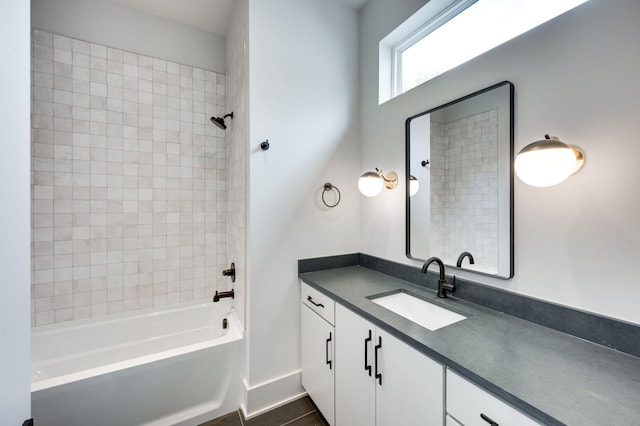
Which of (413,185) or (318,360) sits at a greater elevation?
(413,185)

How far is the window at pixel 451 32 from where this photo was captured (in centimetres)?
131

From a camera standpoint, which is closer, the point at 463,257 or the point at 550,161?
the point at 550,161

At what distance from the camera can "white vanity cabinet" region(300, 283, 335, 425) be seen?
1.59m

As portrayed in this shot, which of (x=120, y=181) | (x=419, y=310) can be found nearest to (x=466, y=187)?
(x=419, y=310)

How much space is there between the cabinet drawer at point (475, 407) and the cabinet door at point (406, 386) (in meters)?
0.04

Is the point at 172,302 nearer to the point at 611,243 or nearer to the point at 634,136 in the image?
the point at 611,243

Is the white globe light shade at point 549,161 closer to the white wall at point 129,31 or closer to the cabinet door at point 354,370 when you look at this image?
the cabinet door at point 354,370

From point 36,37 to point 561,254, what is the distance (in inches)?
136

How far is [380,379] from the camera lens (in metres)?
1.22

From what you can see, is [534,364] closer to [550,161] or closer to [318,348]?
[550,161]

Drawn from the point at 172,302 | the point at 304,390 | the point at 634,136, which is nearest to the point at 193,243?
the point at 172,302

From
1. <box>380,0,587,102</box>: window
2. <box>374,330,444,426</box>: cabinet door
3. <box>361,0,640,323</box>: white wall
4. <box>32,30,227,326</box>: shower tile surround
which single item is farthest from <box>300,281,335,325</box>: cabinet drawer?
<box>380,0,587,102</box>: window

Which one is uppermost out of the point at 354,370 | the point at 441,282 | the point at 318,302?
the point at 441,282

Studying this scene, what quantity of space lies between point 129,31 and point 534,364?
10.9 feet
